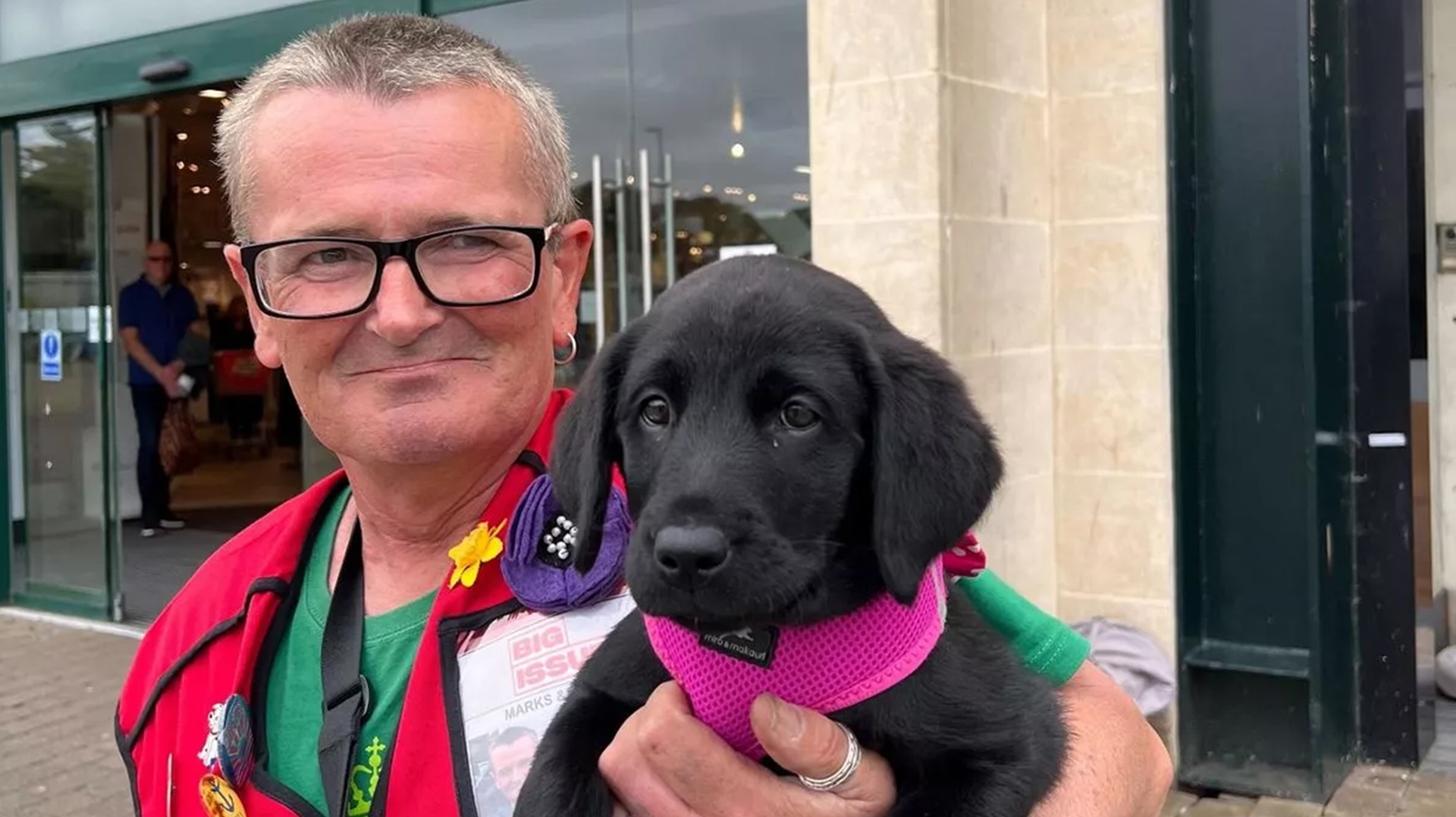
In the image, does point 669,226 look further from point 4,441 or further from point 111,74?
point 4,441

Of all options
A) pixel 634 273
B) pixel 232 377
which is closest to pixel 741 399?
pixel 634 273

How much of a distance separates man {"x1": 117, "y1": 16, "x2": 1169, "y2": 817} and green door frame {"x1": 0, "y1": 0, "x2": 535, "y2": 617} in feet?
15.6

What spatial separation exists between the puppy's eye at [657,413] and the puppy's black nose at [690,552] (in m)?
0.23

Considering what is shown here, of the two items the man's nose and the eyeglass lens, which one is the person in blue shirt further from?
the man's nose

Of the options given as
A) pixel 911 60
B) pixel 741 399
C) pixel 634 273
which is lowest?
pixel 741 399

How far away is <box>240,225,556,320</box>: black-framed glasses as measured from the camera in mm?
1880

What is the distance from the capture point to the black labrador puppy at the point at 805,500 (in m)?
1.55

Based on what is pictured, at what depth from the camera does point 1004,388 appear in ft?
15.3

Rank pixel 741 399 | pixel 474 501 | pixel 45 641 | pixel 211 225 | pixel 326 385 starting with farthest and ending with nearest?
1. pixel 211 225
2. pixel 45 641
3. pixel 474 501
4. pixel 326 385
5. pixel 741 399

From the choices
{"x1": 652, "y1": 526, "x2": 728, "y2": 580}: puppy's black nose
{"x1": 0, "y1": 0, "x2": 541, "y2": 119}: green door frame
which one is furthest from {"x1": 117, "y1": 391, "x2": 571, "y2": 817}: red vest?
{"x1": 0, "y1": 0, "x2": 541, "y2": 119}: green door frame

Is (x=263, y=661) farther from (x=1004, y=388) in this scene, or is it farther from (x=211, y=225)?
(x=211, y=225)

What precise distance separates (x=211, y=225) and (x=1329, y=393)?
8729 millimetres

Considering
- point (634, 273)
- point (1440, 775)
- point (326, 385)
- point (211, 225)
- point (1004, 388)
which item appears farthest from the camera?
point (211, 225)

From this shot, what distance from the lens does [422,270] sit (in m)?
1.88
